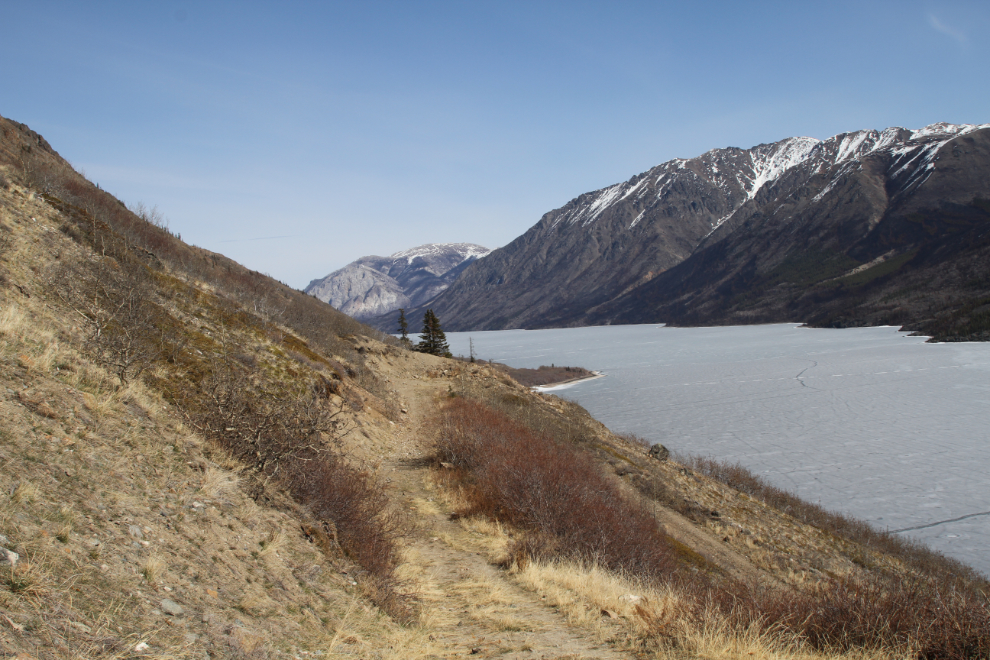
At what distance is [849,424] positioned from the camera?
38.6 meters

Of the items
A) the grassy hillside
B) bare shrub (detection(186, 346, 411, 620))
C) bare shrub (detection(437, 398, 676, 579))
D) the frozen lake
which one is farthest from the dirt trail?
the frozen lake

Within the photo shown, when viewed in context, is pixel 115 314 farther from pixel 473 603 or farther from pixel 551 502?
pixel 551 502

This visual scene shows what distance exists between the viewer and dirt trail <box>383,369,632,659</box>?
590cm

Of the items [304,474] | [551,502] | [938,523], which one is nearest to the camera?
[304,474]

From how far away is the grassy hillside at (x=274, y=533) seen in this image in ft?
14.7

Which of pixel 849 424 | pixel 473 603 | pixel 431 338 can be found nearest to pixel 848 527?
pixel 473 603

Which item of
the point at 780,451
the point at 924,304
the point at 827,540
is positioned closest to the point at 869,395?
the point at 780,451

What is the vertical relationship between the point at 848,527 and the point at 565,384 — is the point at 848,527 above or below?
below

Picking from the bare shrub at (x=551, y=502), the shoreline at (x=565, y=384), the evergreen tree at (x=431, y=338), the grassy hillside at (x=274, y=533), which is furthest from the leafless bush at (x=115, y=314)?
the shoreline at (x=565, y=384)

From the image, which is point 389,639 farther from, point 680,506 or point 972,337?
point 972,337

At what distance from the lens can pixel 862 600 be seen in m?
6.10

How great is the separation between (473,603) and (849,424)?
40303 millimetres

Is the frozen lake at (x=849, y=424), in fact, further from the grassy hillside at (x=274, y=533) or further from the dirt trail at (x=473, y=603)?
the dirt trail at (x=473, y=603)

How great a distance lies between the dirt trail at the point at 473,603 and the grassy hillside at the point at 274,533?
47mm
